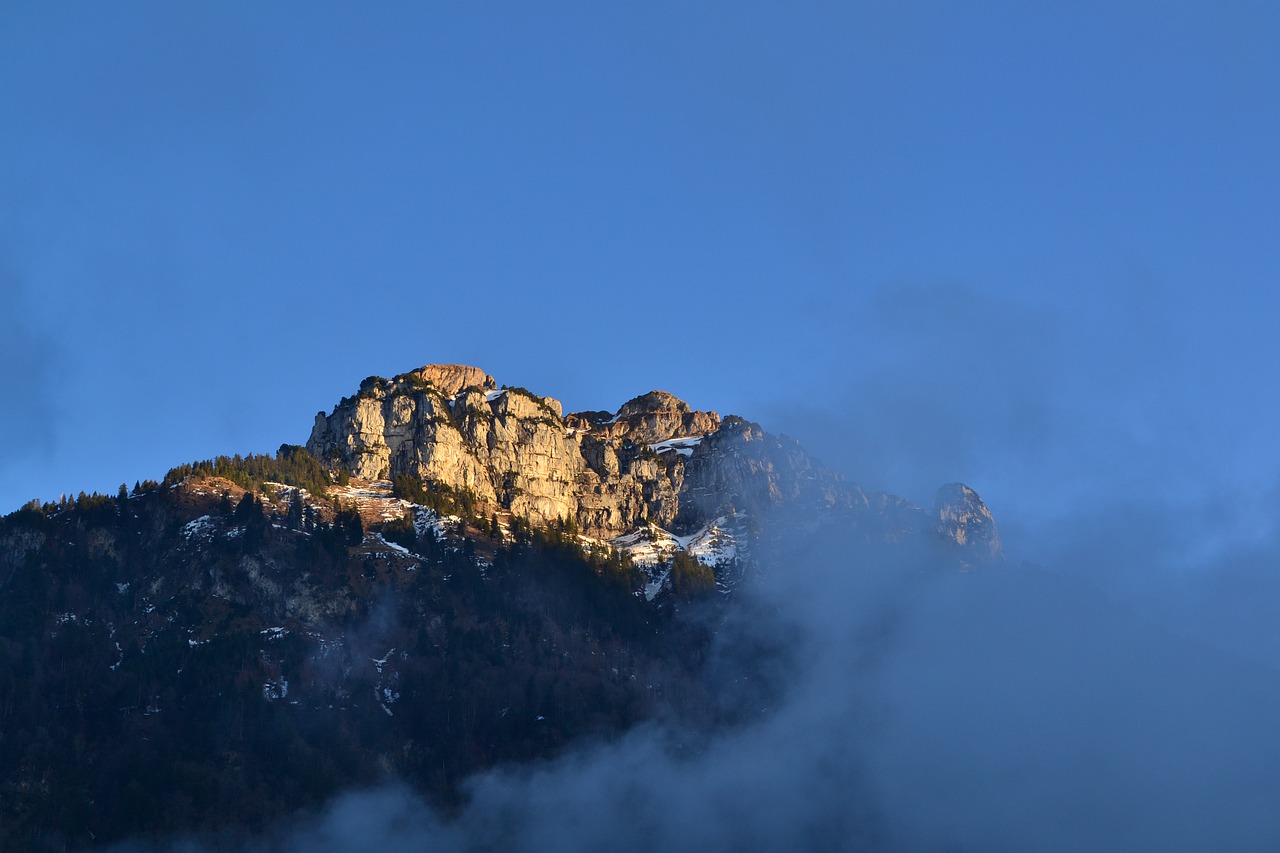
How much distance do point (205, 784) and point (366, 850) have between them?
21.0 meters

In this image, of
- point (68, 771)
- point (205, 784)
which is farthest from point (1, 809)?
point (205, 784)

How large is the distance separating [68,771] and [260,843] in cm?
2460

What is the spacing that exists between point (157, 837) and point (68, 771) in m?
14.8

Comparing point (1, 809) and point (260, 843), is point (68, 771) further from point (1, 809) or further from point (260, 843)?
point (260, 843)

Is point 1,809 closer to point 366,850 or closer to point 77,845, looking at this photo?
point 77,845

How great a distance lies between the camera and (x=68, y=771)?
7790 inches

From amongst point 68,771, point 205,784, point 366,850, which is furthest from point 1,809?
point 366,850

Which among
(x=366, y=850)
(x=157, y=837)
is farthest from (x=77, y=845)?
(x=366, y=850)

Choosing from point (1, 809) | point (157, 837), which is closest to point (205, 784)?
point (157, 837)

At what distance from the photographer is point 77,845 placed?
189250 millimetres

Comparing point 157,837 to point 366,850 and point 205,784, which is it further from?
Answer: point 366,850

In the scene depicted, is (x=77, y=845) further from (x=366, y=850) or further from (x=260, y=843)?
(x=366, y=850)

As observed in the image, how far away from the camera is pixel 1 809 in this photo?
191 meters

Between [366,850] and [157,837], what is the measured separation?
24.2 m
